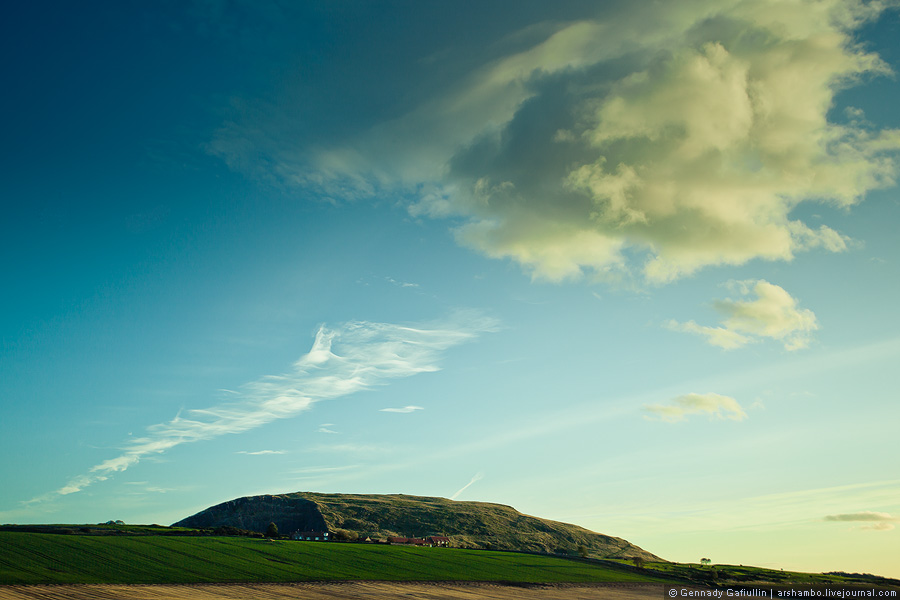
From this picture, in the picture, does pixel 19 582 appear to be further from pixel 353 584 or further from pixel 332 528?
pixel 332 528

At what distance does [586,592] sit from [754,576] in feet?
256

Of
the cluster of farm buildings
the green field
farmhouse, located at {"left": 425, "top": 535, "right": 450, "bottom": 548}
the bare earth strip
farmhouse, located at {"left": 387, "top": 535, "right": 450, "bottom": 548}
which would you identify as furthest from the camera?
farmhouse, located at {"left": 425, "top": 535, "right": 450, "bottom": 548}

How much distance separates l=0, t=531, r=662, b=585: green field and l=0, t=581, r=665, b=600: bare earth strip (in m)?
3.77

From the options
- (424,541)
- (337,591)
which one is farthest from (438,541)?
(337,591)

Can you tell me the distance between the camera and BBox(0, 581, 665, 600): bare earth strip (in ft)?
181

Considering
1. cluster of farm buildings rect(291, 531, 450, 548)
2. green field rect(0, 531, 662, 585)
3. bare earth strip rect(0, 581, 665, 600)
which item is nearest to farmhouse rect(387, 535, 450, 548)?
cluster of farm buildings rect(291, 531, 450, 548)

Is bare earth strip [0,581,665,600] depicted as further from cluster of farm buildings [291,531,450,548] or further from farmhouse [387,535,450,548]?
farmhouse [387,535,450,548]

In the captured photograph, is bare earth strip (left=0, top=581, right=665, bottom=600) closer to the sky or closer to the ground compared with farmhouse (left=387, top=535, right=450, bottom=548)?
closer to the sky

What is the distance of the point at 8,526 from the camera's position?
432 feet

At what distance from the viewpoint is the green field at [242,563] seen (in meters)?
67.2

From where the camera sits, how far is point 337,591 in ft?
233

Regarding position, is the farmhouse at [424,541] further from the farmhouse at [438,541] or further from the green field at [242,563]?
the green field at [242,563]

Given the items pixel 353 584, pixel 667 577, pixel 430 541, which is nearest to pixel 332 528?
pixel 430 541

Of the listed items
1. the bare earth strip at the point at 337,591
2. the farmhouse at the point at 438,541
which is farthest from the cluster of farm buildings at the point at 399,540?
the bare earth strip at the point at 337,591
